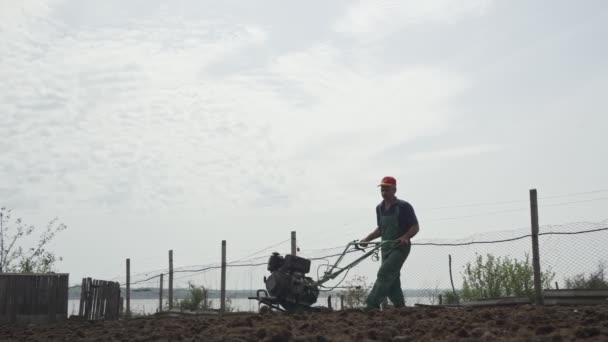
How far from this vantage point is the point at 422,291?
14.6 meters

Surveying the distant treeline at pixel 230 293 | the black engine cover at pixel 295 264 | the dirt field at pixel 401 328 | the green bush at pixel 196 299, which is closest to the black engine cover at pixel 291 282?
the black engine cover at pixel 295 264

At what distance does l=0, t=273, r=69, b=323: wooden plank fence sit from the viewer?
576 inches

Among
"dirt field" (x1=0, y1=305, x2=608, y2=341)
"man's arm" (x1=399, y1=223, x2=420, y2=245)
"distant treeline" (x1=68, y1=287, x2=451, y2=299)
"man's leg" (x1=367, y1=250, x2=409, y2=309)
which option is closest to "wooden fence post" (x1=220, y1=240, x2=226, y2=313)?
"distant treeline" (x1=68, y1=287, x2=451, y2=299)

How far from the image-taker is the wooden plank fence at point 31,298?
14.6 meters

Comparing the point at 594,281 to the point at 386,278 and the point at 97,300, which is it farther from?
the point at 97,300

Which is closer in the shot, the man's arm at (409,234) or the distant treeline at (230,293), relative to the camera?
the man's arm at (409,234)

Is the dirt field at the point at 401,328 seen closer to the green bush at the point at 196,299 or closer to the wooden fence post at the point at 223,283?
the wooden fence post at the point at 223,283

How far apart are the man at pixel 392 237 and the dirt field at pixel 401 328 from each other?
0.72 meters

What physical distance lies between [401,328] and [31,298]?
9.96m

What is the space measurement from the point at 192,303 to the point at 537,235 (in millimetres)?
10835

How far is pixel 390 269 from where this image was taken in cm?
975

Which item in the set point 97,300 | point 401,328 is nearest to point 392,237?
point 401,328

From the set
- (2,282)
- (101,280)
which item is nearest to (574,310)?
(2,282)

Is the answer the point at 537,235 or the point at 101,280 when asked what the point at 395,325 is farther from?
the point at 101,280
